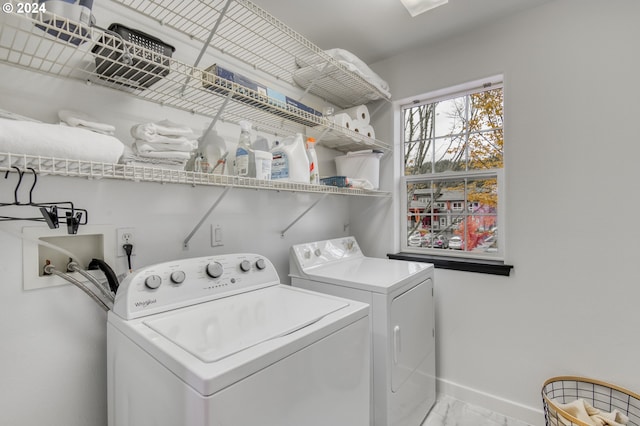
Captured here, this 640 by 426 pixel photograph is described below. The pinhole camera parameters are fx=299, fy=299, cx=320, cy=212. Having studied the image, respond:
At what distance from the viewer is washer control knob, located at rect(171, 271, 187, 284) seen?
118 cm

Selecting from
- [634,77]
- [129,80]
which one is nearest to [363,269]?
[129,80]

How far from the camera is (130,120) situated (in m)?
1.32

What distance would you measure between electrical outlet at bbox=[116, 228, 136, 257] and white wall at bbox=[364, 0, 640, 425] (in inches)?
79.9

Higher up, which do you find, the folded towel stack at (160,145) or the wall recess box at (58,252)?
the folded towel stack at (160,145)

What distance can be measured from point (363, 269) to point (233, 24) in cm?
159

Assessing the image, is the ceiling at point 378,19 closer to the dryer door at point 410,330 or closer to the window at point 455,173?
the window at point 455,173

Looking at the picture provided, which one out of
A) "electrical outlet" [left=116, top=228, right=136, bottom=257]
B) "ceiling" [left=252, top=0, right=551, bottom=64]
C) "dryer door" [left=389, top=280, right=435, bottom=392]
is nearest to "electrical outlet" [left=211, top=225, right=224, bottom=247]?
"electrical outlet" [left=116, top=228, right=136, bottom=257]

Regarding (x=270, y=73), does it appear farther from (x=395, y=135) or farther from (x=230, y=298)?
(x=230, y=298)

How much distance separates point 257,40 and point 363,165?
43.1 inches

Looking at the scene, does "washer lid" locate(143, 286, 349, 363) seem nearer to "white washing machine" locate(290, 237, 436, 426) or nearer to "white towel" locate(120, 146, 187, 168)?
"white washing machine" locate(290, 237, 436, 426)

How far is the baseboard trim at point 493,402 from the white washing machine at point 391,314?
0.19 m

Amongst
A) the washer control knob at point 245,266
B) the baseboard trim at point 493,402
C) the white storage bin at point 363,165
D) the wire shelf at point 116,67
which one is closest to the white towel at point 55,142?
the wire shelf at point 116,67

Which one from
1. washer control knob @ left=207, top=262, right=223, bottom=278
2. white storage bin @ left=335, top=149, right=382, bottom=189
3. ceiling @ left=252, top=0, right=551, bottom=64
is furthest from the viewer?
white storage bin @ left=335, top=149, right=382, bottom=189

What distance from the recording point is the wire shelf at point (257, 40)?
4.56ft
